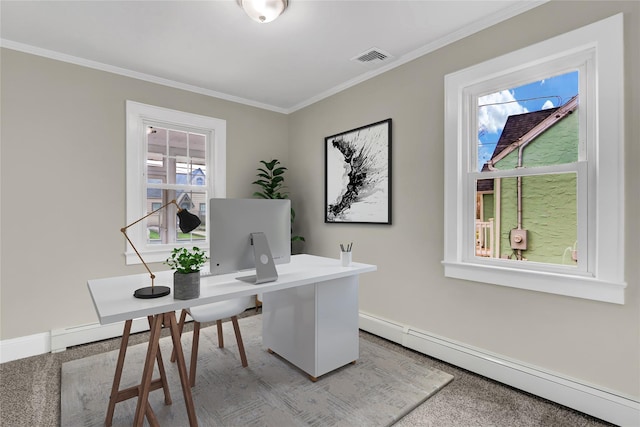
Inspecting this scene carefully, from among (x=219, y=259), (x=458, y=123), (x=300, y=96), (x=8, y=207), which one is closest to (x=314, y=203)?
(x=300, y=96)

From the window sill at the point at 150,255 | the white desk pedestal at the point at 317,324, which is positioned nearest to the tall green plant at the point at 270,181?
the window sill at the point at 150,255

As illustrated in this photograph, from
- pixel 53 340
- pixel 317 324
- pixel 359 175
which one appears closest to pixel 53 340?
pixel 53 340

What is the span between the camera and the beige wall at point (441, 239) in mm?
1746

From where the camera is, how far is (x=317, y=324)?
7.08 ft

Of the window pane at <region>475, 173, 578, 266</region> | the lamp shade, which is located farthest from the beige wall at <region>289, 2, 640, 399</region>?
the lamp shade

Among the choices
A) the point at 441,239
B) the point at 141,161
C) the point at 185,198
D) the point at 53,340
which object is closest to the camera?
the point at 441,239

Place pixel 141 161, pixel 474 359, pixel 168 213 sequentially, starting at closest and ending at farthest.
A: pixel 474 359
pixel 141 161
pixel 168 213

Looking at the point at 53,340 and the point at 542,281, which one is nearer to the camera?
the point at 542,281

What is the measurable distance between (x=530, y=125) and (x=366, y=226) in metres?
1.63

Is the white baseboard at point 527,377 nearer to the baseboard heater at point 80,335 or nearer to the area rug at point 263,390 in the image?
the area rug at point 263,390

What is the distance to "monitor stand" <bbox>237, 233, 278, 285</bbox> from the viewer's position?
1.87 meters

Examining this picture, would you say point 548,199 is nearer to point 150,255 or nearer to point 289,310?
point 289,310

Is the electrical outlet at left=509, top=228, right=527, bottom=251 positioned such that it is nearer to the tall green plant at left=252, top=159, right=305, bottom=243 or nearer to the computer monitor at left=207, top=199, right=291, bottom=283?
the computer monitor at left=207, top=199, right=291, bottom=283

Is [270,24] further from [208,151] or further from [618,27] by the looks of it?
[618,27]
